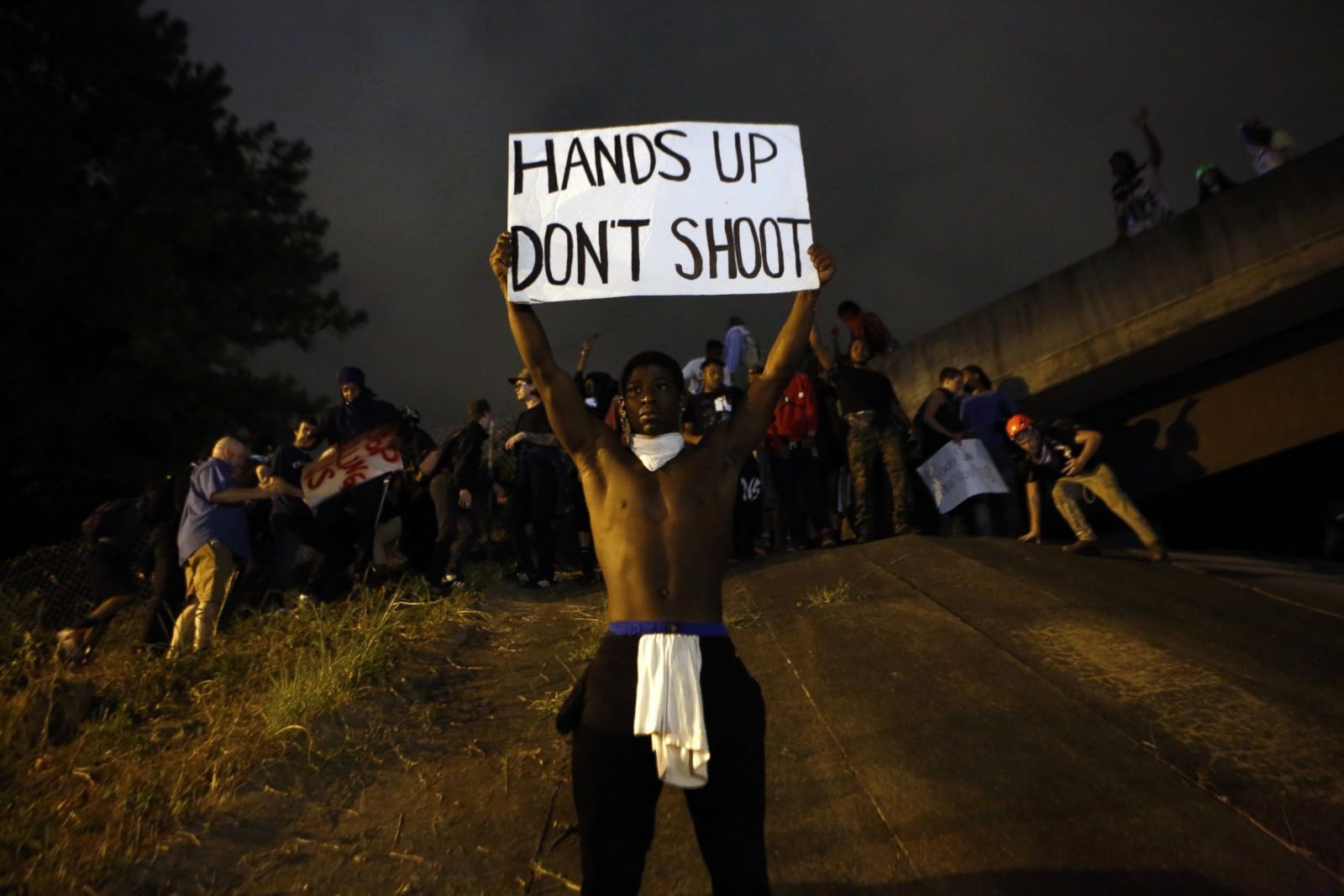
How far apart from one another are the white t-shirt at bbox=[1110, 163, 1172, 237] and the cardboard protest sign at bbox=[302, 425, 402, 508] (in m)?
8.21

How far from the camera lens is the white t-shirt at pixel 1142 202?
11039 mm

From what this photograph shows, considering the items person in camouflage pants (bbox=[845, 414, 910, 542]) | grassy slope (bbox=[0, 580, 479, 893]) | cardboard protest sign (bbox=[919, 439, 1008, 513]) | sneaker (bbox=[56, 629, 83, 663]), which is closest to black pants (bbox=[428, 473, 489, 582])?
grassy slope (bbox=[0, 580, 479, 893])

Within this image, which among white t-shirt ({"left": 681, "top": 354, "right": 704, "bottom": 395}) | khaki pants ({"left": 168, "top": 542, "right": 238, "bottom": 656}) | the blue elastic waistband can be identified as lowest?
the blue elastic waistband

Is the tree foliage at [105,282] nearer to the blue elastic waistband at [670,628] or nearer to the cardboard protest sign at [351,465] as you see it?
the cardboard protest sign at [351,465]

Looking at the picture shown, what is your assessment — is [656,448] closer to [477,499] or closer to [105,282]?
[477,499]

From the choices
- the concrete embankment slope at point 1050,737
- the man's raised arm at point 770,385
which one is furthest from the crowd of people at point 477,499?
the man's raised arm at point 770,385

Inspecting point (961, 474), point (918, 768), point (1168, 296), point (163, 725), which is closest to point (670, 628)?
point (918, 768)

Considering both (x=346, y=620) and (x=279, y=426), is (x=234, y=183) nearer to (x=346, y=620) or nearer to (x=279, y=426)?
(x=279, y=426)

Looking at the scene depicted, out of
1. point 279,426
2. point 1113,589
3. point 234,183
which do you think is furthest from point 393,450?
point 234,183

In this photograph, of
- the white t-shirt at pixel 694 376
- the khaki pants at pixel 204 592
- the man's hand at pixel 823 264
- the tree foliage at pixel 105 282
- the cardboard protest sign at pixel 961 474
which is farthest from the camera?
the tree foliage at pixel 105 282

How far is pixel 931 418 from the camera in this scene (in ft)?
29.8

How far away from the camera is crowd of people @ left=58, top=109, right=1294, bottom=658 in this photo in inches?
289

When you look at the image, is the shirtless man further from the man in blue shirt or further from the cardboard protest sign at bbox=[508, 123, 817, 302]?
the man in blue shirt

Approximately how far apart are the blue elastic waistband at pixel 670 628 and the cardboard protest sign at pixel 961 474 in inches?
247
